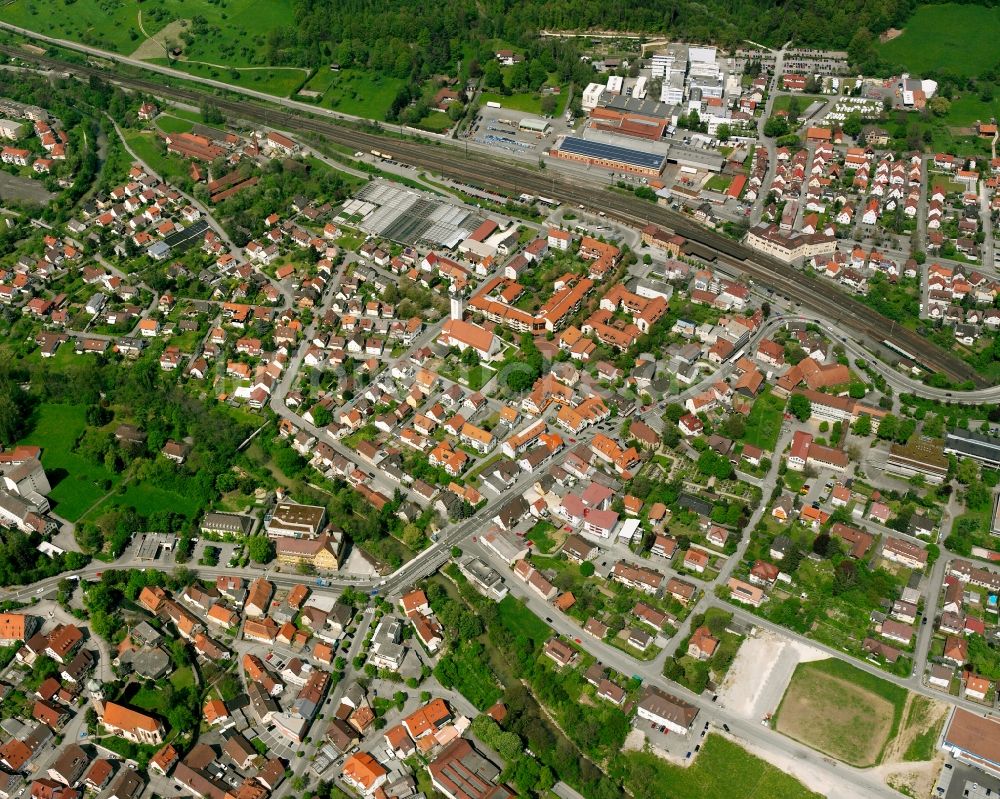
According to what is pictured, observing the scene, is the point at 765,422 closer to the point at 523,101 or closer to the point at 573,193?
the point at 573,193

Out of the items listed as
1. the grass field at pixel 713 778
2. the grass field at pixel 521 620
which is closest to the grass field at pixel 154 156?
the grass field at pixel 521 620

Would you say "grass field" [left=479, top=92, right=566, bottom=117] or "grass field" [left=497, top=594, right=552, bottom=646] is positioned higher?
"grass field" [left=479, top=92, right=566, bottom=117]

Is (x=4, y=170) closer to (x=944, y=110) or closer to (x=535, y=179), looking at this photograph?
(x=535, y=179)

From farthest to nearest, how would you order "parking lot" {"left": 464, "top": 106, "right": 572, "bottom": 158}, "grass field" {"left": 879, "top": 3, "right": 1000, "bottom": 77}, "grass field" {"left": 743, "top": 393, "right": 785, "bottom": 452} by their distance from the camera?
"grass field" {"left": 879, "top": 3, "right": 1000, "bottom": 77}, "parking lot" {"left": 464, "top": 106, "right": 572, "bottom": 158}, "grass field" {"left": 743, "top": 393, "right": 785, "bottom": 452}

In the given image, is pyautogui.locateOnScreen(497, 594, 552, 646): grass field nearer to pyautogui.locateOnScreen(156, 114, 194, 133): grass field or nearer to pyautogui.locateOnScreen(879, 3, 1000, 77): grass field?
pyautogui.locateOnScreen(156, 114, 194, 133): grass field

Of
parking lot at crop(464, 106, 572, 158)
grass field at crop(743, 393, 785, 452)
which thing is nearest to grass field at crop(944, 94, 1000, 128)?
parking lot at crop(464, 106, 572, 158)

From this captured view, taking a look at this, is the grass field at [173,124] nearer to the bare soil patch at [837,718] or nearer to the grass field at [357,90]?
the grass field at [357,90]

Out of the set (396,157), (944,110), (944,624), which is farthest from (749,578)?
(944,110)
